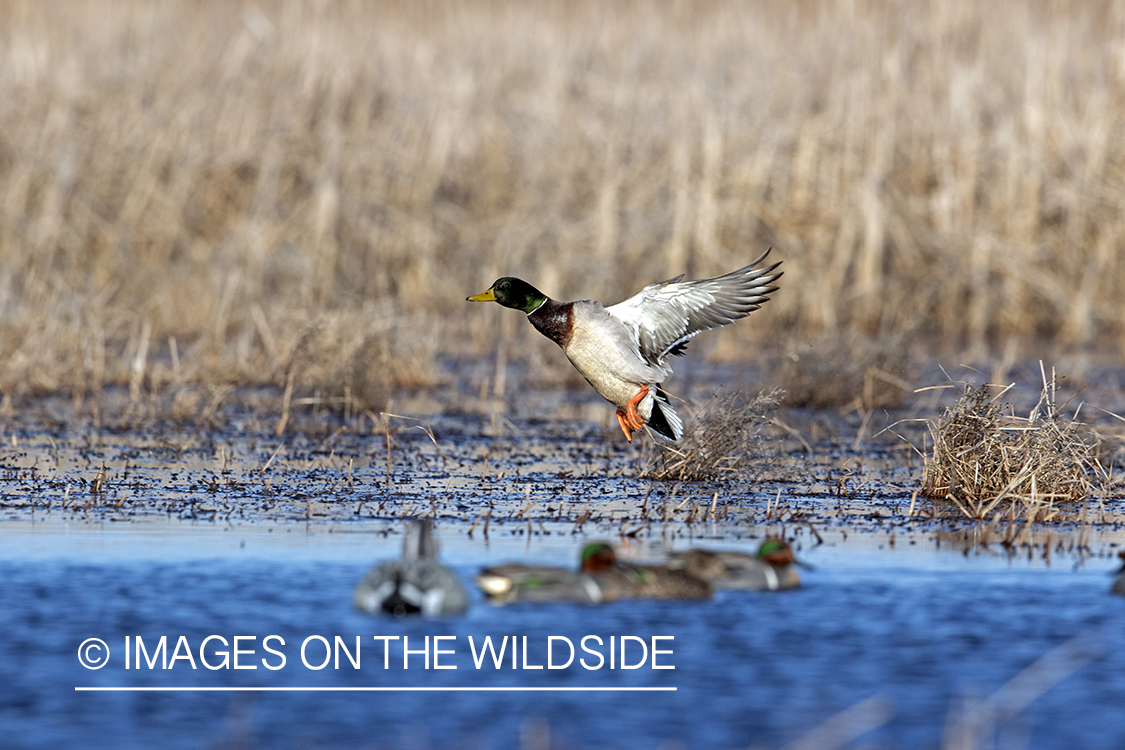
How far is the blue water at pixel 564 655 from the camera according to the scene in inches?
167

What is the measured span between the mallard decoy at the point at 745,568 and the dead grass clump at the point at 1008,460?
1667 millimetres

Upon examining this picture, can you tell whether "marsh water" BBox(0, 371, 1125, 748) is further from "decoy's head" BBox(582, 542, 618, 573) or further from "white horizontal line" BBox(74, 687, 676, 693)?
"decoy's head" BBox(582, 542, 618, 573)

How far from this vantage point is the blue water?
13.9ft

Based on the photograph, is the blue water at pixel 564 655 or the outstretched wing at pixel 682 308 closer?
the blue water at pixel 564 655

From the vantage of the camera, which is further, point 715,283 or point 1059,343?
point 1059,343

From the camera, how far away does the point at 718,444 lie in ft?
26.5

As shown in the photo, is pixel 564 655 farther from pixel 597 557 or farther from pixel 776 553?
pixel 776 553

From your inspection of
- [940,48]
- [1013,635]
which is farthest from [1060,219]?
[1013,635]

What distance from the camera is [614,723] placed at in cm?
432

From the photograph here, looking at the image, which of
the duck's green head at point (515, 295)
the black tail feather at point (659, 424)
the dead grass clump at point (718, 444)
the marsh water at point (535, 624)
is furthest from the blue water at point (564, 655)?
the duck's green head at point (515, 295)

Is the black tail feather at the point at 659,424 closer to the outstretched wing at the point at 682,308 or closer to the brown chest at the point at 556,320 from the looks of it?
the outstretched wing at the point at 682,308

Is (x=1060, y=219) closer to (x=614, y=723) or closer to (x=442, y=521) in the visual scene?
(x=442, y=521)

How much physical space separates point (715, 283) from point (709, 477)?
100 cm

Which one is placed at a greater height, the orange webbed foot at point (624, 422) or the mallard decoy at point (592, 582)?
the orange webbed foot at point (624, 422)
